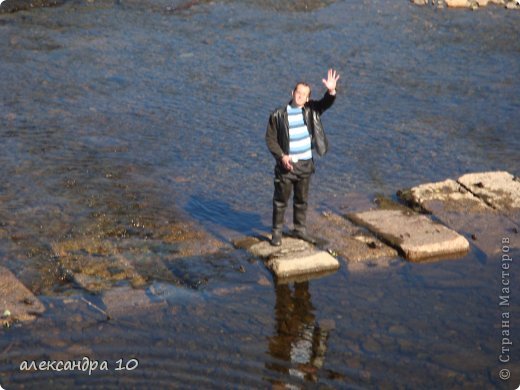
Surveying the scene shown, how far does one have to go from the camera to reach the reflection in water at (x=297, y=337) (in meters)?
7.18

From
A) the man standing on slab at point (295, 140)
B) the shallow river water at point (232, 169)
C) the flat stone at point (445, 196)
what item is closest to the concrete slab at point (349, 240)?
the shallow river water at point (232, 169)

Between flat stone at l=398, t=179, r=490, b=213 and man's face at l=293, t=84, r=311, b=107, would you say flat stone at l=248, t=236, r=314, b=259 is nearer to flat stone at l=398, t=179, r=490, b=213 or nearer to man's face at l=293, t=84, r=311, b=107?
man's face at l=293, t=84, r=311, b=107

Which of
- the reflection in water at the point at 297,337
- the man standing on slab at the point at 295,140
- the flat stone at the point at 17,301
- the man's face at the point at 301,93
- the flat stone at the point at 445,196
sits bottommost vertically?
the reflection in water at the point at 297,337

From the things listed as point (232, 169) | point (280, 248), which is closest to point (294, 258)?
point (280, 248)

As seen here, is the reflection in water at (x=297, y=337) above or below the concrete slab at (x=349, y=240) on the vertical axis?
below

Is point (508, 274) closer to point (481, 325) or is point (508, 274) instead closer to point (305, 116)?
point (481, 325)

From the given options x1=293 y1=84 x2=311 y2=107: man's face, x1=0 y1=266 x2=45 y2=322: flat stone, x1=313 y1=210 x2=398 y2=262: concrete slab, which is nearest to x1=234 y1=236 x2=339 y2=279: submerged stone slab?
x1=313 y1=210 x2=398 y2=262: concrete slab

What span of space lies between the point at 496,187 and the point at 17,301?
5.50 m

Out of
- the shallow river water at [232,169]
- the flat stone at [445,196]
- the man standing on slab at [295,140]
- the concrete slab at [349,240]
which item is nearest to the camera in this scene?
the shallow river water at [232,169]

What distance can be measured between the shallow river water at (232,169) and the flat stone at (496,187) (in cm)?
67

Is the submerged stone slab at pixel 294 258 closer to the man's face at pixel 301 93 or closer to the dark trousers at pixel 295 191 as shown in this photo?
the dark trousers at pixel 295 191

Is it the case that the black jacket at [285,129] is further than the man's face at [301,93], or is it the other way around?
the black jacket at [285,129]

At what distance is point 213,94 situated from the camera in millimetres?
14273

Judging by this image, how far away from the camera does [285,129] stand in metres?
8.66
